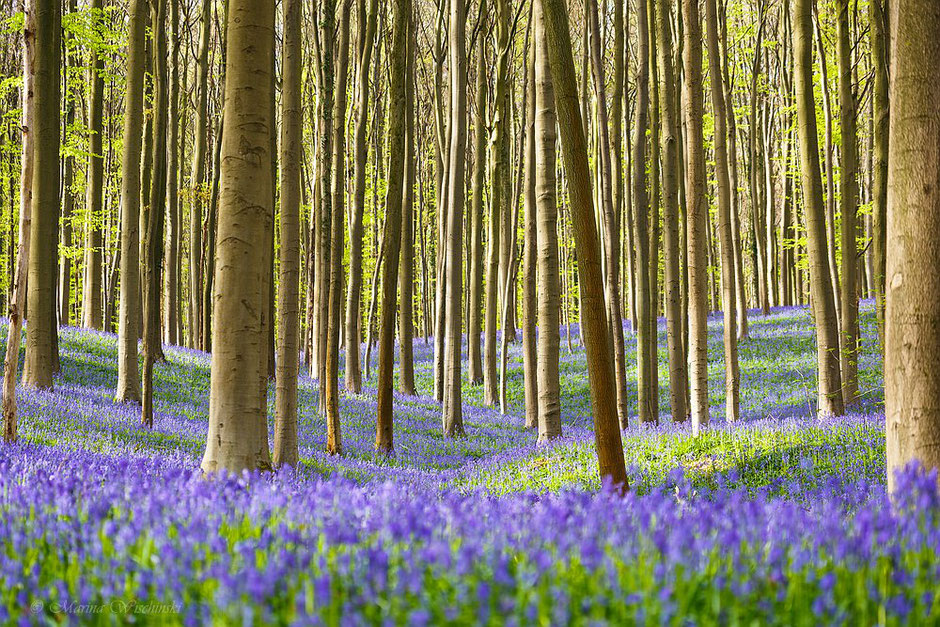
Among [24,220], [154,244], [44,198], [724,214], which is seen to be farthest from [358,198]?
[24,220]

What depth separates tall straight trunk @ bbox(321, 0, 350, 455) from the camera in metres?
10.2

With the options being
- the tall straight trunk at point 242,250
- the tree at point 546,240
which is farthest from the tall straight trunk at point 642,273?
the tall straight trunk at point 242,250

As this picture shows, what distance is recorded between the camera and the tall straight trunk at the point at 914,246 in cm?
343

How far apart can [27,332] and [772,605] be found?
12.2 m

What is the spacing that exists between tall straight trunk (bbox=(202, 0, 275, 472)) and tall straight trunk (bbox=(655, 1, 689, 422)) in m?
7.03

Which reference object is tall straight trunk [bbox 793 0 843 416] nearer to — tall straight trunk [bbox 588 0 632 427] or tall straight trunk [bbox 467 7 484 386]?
tall straight trunk [bbox 588 0 632 427]

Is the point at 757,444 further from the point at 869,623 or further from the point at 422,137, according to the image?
the point at 422,137

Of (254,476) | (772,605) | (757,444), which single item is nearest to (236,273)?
(254,476)

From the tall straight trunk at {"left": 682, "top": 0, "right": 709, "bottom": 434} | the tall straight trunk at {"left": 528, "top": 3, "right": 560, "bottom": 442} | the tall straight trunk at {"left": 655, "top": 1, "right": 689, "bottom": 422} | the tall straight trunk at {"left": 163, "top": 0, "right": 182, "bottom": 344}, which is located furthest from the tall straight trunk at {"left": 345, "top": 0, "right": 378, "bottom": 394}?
the tall straight trunk at {"left": 682, "top": 0, "right": 709, "bottom": 434}

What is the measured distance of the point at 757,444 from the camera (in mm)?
7578

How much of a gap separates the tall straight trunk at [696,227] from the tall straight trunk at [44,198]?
362 inches

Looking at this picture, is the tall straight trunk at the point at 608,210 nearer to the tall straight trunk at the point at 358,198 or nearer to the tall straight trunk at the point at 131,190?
the tall straight trunk at the point at 358,198

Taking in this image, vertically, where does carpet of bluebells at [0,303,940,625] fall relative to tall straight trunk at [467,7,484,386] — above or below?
below

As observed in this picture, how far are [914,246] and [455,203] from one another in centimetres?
1043
